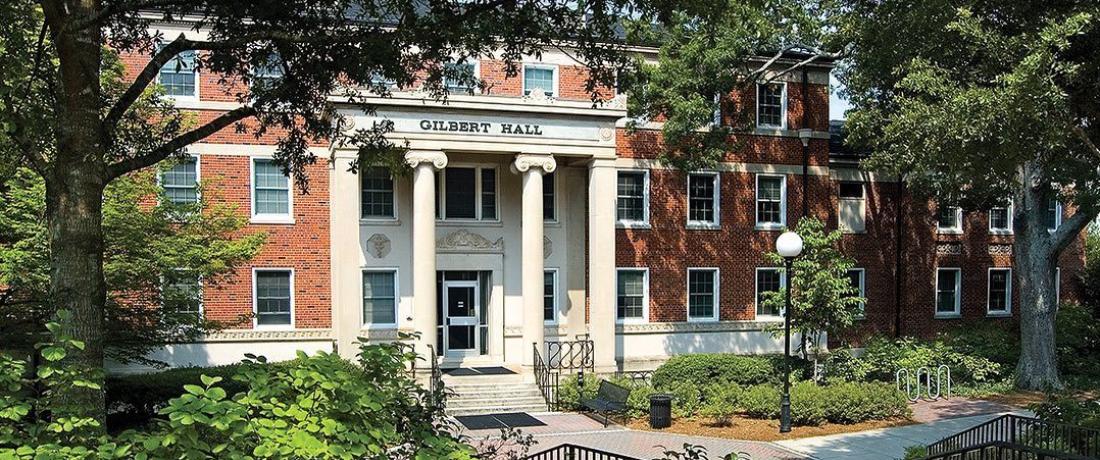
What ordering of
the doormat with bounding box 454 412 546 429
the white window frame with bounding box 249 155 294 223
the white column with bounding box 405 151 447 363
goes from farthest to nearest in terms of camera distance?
the white window frame with bounding box 249 155 294 223 < the white column with bounding box 405 151 447 363 < the doormat with bounding box 454 412 546 429

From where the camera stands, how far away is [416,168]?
2030 centimetres

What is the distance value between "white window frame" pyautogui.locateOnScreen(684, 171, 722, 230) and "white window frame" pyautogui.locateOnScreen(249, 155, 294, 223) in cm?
1143

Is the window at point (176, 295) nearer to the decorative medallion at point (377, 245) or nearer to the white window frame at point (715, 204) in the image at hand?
the decorative medallion at point (377, 245)

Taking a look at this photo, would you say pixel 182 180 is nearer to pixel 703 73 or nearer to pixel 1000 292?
pixel 703 73

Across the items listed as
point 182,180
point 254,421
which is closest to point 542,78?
point 182,180

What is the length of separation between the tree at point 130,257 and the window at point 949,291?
2306 cm

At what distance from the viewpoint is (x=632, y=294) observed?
2539 cm

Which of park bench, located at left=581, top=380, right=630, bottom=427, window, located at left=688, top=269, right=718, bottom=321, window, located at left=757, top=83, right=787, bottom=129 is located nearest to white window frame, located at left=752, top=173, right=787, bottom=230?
window, located at left=757, top=83, right=787, bottom=129

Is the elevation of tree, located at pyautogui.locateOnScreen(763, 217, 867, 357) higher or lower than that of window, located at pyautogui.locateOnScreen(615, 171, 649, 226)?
lower

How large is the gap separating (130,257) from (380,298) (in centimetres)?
842

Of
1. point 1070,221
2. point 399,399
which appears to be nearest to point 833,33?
point 1070,221

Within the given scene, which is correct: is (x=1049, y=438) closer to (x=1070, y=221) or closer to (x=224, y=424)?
(x=224, y=424)

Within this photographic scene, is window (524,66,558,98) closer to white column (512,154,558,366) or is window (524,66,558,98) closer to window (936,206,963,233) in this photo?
white column (512,154,558,366)

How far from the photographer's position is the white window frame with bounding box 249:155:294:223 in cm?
2236
